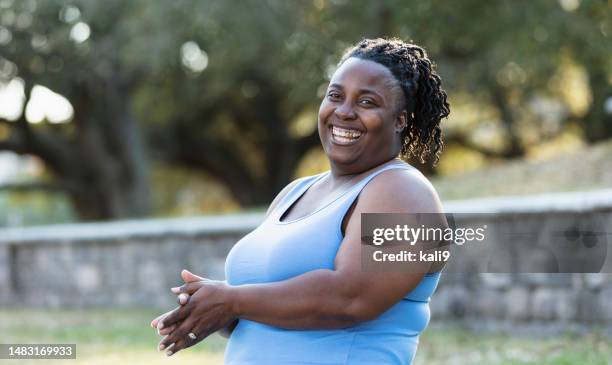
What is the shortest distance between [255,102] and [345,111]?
70.0ft

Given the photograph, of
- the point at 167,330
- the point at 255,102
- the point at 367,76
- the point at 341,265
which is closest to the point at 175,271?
the point at 167,330

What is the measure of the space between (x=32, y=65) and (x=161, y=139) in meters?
5.66

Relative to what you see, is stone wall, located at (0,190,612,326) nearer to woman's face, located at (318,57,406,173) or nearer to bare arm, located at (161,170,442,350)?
woman's face, located at (318,57,406,173)

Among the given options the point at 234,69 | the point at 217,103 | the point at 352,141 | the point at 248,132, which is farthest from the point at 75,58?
the point at 352,141

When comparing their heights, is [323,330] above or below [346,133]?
below

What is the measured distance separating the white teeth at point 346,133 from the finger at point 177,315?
63cm

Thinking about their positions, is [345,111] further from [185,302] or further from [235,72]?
[235,72]

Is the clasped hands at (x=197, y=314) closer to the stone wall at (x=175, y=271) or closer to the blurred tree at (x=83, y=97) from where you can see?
the stone wall at (x=175, y=271)

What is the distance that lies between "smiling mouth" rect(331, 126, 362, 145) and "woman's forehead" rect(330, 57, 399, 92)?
0.13m

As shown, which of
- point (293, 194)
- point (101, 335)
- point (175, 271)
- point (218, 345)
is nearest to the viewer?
point (293, 194)

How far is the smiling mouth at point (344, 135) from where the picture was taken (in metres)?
2.61

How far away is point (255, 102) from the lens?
23812mm

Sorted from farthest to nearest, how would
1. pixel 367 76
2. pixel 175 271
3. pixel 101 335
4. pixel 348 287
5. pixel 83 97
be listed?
pixel 83 97 → pixel 175 271 → pixel 101 335 → pixel 367 76 → pixel 348 287

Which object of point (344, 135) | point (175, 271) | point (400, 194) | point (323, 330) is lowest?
point (323, 330)
